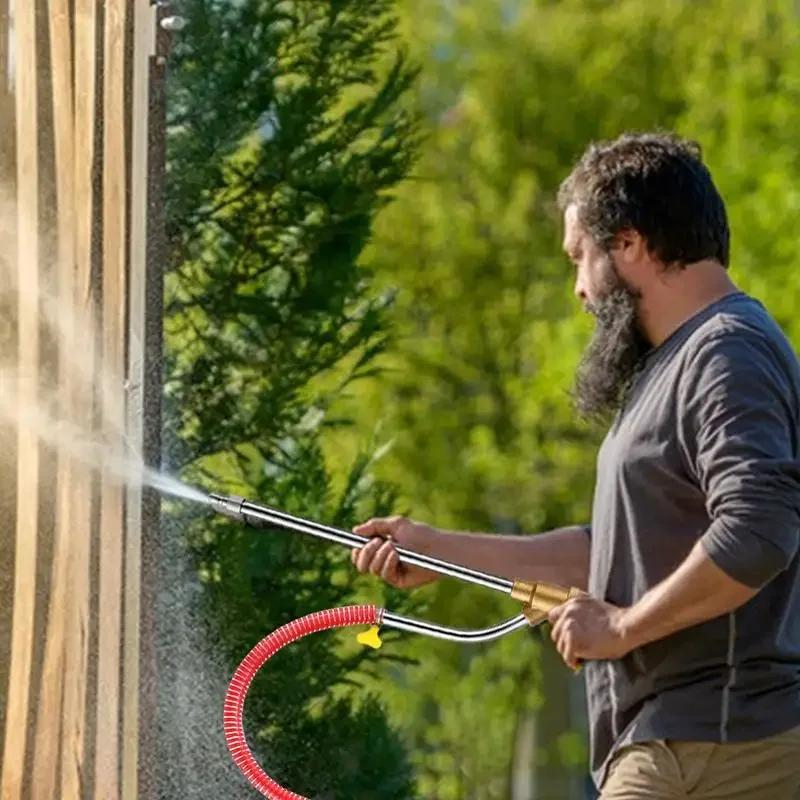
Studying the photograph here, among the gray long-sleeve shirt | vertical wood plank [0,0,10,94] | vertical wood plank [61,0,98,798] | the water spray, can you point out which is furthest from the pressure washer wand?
vertical wood plank [0,0,10,94]

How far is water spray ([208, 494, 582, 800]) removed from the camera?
122 inches

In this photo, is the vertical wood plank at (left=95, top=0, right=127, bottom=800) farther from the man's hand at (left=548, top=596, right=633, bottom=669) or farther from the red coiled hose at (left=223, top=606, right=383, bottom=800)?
the man's hand at (left=548, top=596, right=633, bottom=669)

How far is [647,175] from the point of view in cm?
317

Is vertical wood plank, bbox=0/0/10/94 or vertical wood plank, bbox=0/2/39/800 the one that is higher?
vertical wood plank, bbox=0/0/10/94

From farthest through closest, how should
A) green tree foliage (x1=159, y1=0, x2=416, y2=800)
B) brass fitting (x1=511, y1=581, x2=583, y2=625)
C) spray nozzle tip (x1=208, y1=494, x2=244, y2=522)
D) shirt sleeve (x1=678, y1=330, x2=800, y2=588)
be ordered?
green tree foliage (x1=159, y1=0, x2=416, y2=800) → spray nozzle tip (x1=208, y1=494, x2=244, y2=522) → brass fitting (x1=511, y1=581, x2=583, y2=625) → shirt sleeve (x1=678, y1=330, x2=800, y2=588)

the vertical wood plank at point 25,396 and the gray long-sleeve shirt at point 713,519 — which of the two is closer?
the gray long-sleeve shirt at point 713,519

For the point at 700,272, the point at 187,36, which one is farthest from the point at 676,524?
the point at 187,36

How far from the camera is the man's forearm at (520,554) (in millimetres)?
3500

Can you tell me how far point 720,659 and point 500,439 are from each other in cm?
1141

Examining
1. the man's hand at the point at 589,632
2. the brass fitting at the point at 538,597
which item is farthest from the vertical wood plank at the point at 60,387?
the man's hand at the point at 589,632

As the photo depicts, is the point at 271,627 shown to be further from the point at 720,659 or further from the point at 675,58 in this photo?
the point at 675,58

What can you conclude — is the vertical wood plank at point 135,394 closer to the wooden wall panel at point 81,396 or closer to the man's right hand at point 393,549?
the wooden wall panel at point 81,396

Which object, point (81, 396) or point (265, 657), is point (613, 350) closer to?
point (265, 657)

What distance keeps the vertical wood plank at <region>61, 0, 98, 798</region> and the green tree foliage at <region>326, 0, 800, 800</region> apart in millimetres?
8636
